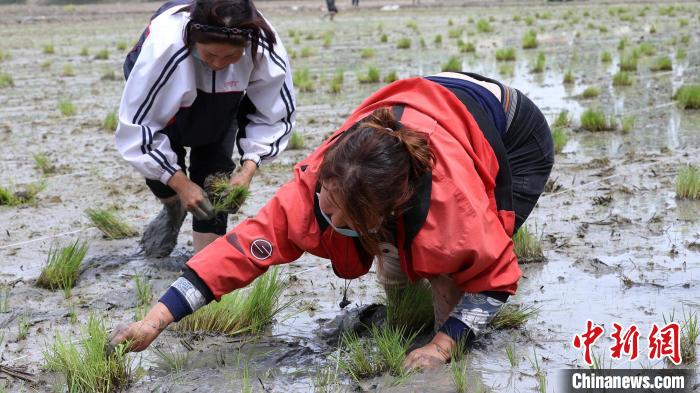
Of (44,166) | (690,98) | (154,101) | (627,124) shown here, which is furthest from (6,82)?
(154,101)

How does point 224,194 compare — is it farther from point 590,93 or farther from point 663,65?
point 663,65

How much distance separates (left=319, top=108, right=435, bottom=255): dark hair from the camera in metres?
2.73

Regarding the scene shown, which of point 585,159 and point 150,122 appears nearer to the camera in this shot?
point 150,122

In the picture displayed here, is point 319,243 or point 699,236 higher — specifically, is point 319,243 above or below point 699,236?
above

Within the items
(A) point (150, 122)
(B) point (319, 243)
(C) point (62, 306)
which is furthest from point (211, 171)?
(B) point (319, 243)

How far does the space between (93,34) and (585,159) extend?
66.4 feet

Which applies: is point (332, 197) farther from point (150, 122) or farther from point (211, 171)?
point (211, 171)

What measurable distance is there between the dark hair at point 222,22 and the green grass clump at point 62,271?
1.25 metres

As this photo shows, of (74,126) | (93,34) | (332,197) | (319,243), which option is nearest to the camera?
(332,197)

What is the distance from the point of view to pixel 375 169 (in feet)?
8.94

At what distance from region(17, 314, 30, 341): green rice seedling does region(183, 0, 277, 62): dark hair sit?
4.37 ft

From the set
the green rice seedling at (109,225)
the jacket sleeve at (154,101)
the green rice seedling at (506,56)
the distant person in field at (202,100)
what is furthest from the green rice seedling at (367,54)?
the jacket sleeve at (154,101)

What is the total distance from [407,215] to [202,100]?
1549 mm

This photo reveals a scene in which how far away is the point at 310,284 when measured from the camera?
4.38 m
